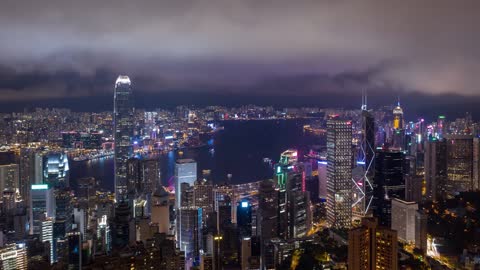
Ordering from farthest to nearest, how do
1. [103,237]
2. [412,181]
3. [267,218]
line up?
[412,181] → [267,218] → [103,237]

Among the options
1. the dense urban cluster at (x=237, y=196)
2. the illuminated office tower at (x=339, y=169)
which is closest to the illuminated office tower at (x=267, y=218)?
the dense urban cluster at (x=237, y=196)

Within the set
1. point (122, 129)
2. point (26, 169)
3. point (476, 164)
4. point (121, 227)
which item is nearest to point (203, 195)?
point (121, 227)

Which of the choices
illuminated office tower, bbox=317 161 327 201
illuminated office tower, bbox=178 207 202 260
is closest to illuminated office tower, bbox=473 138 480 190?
illuminated office tower, bbox=317 161 327 201

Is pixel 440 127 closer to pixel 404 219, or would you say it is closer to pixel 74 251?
pixel 404 219

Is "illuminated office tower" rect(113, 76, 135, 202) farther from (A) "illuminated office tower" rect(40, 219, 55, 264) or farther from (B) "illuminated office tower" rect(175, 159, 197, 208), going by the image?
(A) "illuminated office tower" rect(40, 219, 55, 264)

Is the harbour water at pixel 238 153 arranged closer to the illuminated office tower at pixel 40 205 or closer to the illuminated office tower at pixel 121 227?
the illuminated office tower at pixel 40 205

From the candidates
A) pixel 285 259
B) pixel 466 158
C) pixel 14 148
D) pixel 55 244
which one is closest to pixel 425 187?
pixel 466 158

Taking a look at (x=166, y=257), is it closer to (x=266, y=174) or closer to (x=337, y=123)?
(x=266, y=174)
